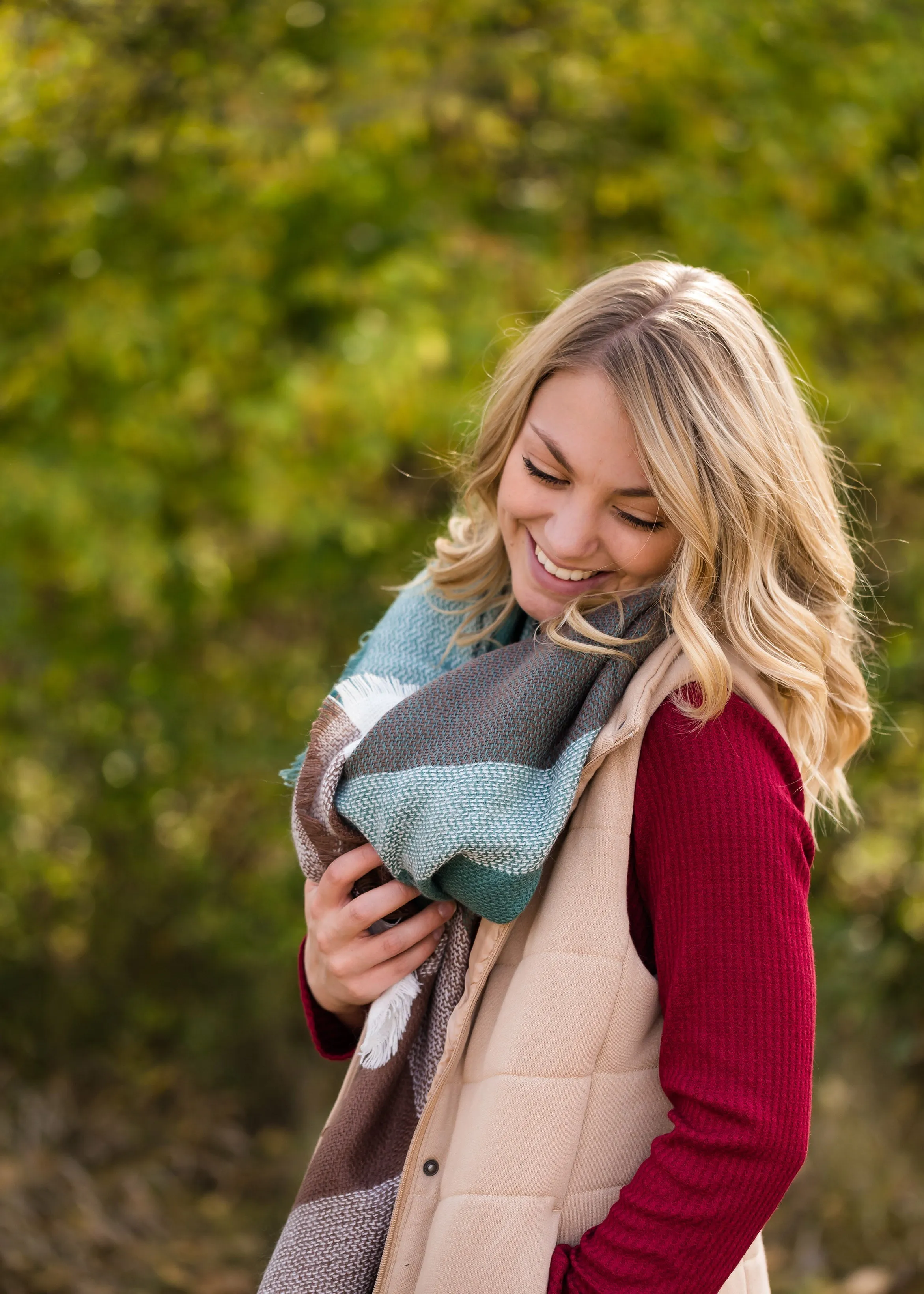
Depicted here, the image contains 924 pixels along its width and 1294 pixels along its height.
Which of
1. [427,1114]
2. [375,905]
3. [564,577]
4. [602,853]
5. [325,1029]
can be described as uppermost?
[564,577]

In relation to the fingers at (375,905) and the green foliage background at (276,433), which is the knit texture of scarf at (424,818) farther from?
the green foliage background at (276,433)

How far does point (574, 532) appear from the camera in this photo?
4.99 ft

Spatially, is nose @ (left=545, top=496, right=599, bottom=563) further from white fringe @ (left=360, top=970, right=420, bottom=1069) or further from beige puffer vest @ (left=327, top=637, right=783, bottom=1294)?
white fringe @ (left=360, top=970, right=420, bottom=1069)

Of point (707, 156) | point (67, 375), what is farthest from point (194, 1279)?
point (707, 156)

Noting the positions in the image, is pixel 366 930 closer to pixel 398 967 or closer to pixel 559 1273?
pixel 398 967

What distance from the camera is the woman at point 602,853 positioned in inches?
49.6

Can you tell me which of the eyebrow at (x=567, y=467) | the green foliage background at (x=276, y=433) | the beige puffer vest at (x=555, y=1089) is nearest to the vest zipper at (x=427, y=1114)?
the beige puffer vest at (x=555, y=1089)

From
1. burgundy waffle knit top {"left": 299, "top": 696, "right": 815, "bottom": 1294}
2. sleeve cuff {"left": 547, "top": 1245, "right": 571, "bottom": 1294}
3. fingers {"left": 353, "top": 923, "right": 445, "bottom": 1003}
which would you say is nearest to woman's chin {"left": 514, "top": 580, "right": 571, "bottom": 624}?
burgundy waffle knit top {"left": 299, "top": 696, "right": 815, "bottom": 1294}

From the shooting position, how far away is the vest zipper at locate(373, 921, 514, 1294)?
1.40 m

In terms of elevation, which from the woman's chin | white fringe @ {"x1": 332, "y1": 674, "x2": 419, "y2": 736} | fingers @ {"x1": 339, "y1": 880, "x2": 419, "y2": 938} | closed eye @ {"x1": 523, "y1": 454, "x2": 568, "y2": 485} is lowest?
fingers @ {"x1": 339, "y1": 880, "x2": 419, "y2": 938}

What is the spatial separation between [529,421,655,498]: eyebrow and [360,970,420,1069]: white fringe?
70 centimetres

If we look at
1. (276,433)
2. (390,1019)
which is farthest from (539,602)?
(276,433)

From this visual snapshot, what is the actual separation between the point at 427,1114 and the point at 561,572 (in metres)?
0.73

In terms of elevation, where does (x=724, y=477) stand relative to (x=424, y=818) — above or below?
above
